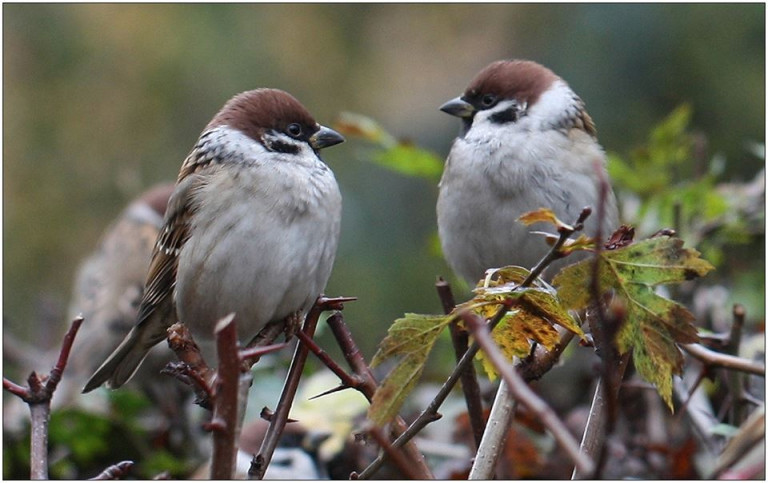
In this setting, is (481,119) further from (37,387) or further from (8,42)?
(8,42)

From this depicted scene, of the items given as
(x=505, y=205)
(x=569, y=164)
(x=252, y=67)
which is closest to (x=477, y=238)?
(x=505, y=205)

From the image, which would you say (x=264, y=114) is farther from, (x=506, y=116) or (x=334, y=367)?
(x=334, y=367)

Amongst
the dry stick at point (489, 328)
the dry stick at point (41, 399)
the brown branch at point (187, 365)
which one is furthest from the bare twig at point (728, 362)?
the dry stick at point (41, 399)

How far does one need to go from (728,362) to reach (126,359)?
1.23 m

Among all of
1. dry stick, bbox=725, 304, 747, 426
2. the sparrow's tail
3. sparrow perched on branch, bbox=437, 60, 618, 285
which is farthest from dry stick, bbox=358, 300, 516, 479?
sparrow perched on branch, bbox=437, 60, 618, 285

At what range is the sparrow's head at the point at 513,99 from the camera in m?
2.49

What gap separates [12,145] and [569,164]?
8.97 ft

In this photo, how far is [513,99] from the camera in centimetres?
251

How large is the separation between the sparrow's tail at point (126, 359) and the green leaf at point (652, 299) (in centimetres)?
124

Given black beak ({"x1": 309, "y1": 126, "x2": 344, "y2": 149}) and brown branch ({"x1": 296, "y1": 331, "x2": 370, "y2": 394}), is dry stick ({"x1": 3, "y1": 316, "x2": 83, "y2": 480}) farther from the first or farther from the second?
black beak ({"x1": 309, "y1": 126, "x2": 344, "y2": 149})

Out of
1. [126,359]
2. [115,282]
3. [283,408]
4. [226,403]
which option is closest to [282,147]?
[126,359]

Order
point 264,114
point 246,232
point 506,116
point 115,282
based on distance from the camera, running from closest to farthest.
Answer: point 246,232 → point 264,114 → point 506,116 → point 115,282

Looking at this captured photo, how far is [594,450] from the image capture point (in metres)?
1.06

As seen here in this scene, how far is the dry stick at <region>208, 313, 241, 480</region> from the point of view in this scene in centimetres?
81
